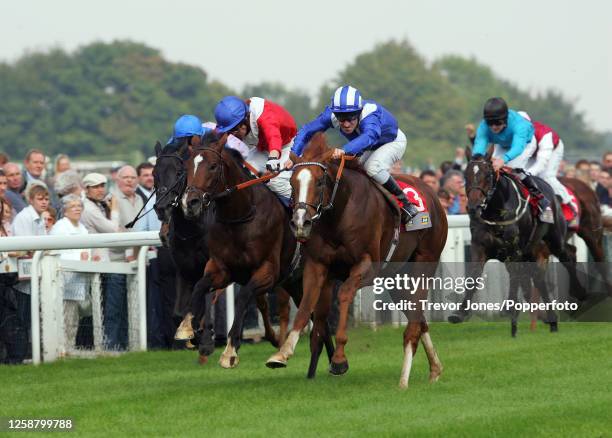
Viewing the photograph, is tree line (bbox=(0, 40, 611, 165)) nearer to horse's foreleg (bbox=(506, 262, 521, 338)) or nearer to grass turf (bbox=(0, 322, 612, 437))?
horse's foreleg (bbox=(506, 262, 521, 338))

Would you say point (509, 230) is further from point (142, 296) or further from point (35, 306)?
point (35, 306)

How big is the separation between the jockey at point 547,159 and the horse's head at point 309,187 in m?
4.64

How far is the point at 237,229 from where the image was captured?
337 inches

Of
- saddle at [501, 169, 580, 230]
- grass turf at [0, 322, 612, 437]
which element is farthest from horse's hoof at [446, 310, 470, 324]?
saddle at [501, 169, 580, 230]

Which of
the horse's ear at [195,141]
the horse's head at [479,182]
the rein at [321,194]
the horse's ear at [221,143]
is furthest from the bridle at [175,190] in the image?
the horse's head at [479,182]

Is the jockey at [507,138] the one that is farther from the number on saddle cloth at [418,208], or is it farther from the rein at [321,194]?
the rein at [321,194]

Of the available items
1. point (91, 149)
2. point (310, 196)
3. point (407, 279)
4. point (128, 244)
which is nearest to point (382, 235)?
point (407, 279)

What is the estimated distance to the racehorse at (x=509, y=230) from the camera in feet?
36.8

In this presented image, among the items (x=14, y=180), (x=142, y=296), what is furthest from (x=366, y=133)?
(x=14, y=180)

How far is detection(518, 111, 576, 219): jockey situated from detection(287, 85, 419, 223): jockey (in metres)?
3.53

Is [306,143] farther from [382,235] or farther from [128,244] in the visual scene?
[128,244]

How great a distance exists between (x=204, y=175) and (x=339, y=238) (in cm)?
91

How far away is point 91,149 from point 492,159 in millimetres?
71935

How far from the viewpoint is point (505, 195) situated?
38.2 feet
